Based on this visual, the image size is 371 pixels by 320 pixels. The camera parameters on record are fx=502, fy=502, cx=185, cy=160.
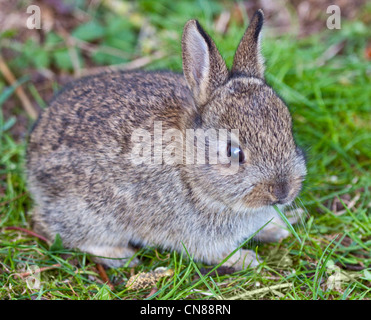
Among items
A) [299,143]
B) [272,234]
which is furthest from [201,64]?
[299,143]

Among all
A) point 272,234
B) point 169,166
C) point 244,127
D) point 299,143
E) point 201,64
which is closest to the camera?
point 244,127

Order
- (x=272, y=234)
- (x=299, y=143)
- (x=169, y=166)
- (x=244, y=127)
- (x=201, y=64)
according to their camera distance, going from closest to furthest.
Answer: (x=244, y=127), (x=201, y=64), (x=169, y=166), (x=272, y=234), (x=299, y=143)

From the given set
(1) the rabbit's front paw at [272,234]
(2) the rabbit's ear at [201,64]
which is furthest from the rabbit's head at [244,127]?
(1) the rabbit's front paw at [272,234]

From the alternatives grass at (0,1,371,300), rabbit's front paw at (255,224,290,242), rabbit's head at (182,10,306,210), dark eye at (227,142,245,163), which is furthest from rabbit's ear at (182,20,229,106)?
rabbit's front paw at (255,224,290,242)

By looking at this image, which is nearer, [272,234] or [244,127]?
[244,127]

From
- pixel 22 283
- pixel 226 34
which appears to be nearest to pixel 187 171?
pixel 22 283

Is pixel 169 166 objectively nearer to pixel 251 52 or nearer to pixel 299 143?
pixel 251 52
